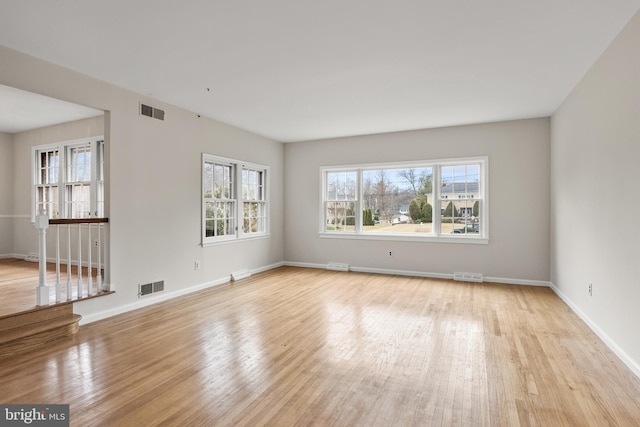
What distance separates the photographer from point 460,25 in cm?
278

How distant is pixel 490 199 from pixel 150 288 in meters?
5.47

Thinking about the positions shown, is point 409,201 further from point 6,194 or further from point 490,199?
point 6,194

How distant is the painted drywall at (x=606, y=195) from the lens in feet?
8.79

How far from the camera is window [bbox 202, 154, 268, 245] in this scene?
5613mm

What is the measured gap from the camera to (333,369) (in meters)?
2.69

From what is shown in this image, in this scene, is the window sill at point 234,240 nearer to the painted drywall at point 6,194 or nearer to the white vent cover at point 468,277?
the white vent cover at point 468,277

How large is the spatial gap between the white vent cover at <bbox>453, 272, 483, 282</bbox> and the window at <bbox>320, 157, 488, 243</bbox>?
1.93 ft

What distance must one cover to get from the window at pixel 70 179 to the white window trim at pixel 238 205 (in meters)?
1.89

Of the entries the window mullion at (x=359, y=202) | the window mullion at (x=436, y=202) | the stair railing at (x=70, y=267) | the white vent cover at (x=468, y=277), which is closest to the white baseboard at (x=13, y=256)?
the stair railing at (x=70, y=267)

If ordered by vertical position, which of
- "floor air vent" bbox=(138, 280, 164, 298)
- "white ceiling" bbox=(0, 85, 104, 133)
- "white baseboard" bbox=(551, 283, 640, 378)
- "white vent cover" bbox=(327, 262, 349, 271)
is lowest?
"white baseboard" bbox=(551, 283, 640, 378)

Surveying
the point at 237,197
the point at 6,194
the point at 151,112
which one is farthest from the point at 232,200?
the point at 6,194

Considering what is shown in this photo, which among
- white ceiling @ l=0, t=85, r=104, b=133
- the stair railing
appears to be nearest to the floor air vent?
the stair railing

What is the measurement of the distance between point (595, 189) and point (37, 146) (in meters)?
8.72

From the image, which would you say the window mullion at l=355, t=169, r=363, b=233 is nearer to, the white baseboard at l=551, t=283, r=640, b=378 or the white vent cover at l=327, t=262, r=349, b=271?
the white vent cover at l=327, t=262, r=349, b=271
